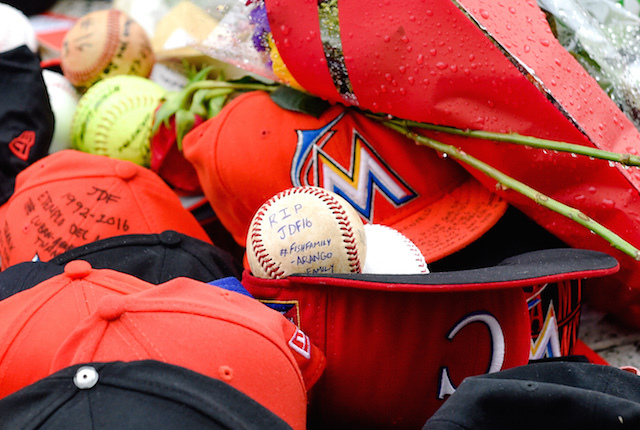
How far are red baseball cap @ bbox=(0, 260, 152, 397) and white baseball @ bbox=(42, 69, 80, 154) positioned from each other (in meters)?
→ 0.68

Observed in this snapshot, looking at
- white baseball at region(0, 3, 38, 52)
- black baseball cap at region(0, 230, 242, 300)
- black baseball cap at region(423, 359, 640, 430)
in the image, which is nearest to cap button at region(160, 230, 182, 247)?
black baseball cap at region(0, 230, 242, 300)

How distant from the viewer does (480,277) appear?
597mm

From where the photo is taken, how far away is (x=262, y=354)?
1.81 feet

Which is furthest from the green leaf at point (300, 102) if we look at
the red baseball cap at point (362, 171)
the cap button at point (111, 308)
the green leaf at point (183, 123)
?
the cap button at point (111, 308)

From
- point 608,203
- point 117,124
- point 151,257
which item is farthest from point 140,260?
point 608,203

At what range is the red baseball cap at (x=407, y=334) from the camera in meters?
0.65

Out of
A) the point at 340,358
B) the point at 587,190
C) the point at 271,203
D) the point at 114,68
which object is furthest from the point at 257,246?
the point at 114,68

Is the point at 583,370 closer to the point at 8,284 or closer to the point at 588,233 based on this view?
the point at 588,233

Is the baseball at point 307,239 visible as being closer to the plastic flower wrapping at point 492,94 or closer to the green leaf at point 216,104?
the plastic flower wrapping at point 492,94

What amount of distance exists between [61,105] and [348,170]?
787mm

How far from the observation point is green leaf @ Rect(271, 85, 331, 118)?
3.06 feet

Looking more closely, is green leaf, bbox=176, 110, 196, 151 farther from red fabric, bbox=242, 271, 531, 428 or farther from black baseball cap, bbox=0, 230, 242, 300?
red fabric, bbox=242, 271, 531, 428

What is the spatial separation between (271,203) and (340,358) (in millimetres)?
212

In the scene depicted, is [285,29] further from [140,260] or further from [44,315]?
[44,315]
